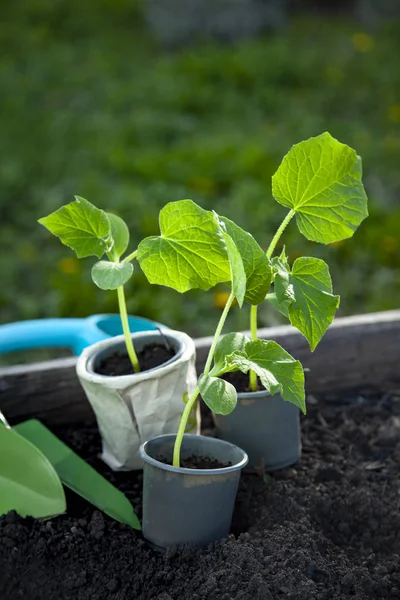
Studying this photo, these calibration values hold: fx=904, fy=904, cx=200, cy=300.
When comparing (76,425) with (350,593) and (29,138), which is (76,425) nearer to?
(350,593)

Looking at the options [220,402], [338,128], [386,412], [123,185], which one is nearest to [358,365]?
[386,412]

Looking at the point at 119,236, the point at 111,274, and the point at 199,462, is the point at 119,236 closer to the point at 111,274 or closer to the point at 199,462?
the point at 111,274

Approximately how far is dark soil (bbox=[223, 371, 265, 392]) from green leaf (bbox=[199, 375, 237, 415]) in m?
0.30

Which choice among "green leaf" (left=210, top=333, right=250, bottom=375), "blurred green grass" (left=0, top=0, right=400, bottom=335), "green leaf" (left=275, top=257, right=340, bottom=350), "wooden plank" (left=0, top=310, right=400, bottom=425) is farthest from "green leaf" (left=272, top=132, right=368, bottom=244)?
"blurred green grass" (left=0, top=0, right=400, bottom=335)

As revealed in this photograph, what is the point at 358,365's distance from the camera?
178 cm

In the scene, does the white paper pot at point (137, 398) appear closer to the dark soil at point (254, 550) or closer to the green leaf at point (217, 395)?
the dark soil at point (254, 550)

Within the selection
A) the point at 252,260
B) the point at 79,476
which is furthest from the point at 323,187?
the point at 79,476

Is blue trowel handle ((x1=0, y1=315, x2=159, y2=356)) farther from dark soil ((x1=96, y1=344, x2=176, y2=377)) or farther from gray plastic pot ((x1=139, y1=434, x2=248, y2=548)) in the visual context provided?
gray plastic pot ((x1=139, y1=434, x2=248, y2=548))

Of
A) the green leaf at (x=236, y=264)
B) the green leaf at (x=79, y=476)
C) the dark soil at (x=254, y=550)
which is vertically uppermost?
the green leaf at (x=236, y=264)

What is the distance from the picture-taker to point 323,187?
4.19 feet

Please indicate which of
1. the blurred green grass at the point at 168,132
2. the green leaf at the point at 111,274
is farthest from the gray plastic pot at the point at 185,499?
the blurred green grass at the point at 168,132

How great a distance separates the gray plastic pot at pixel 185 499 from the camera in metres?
1.24

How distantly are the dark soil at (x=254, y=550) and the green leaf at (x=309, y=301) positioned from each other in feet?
0.94

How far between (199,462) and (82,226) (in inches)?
15.1
